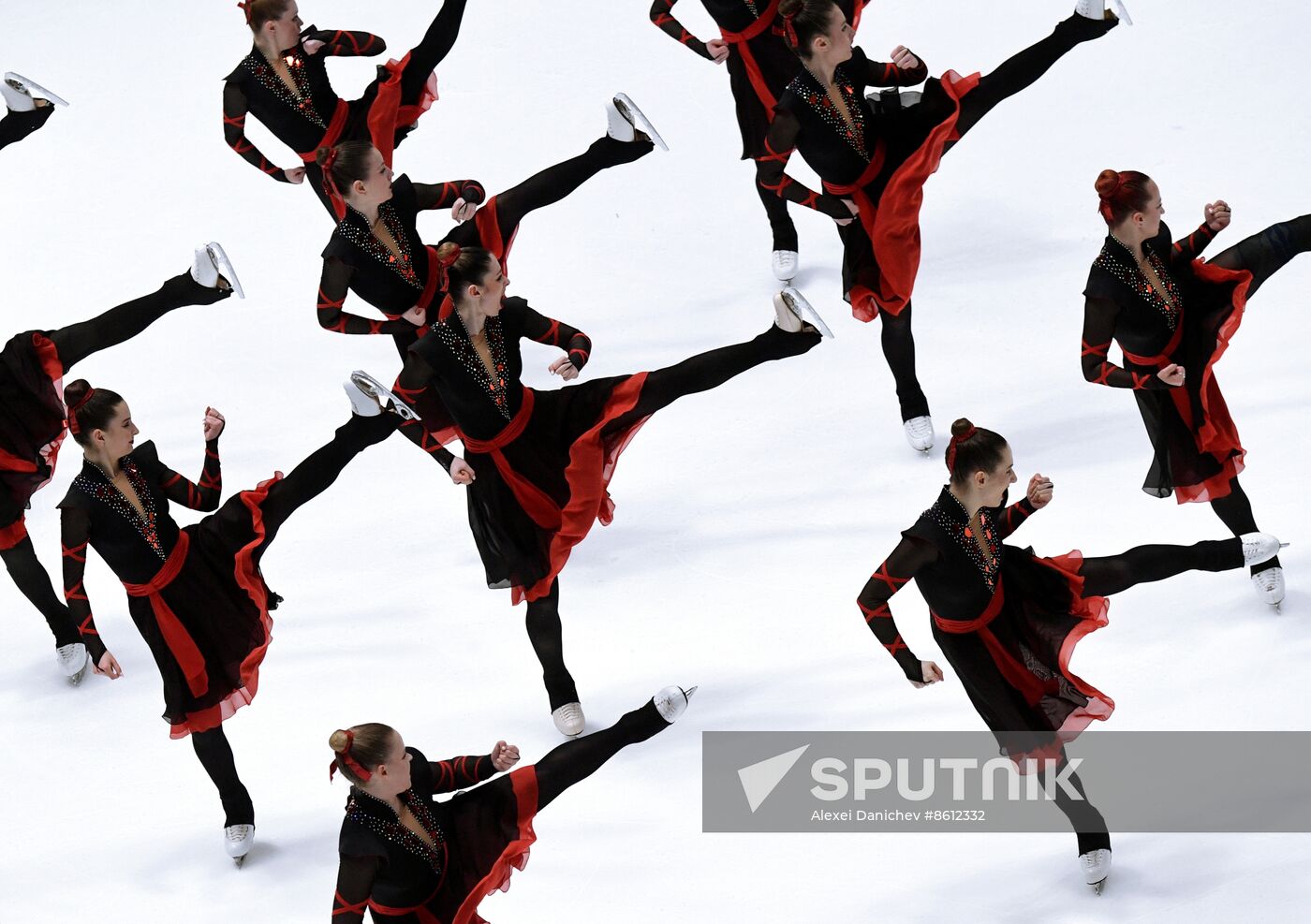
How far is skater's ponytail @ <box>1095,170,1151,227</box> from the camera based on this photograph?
475cm

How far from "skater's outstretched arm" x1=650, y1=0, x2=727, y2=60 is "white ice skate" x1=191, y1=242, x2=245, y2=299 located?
1.85m

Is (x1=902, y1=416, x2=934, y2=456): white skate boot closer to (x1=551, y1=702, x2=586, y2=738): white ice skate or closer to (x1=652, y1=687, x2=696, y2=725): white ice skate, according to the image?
(x1=551, y1=702, x2=586, y2=738): white ice skate

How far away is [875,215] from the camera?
5617 millimetres

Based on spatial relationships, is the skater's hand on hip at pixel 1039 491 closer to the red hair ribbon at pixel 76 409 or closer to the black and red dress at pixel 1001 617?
the black and red dress at pixel 1001 617

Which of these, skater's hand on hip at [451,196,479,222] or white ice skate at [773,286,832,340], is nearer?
white ice skate at [773,286,832,340]

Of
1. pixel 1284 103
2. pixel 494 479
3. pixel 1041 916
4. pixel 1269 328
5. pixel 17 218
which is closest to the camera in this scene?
pixel 1041 916

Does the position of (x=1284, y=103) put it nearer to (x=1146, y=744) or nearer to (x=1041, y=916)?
(x=1146, y=744)

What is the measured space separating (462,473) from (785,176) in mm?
1463

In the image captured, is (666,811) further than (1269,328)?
No

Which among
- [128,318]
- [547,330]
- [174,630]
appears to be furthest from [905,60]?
[174,630]

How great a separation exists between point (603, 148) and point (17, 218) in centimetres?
324

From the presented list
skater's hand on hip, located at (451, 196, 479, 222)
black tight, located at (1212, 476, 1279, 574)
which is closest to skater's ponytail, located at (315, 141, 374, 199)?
skater's hand on hip, located at (451, 196, 479, 222)

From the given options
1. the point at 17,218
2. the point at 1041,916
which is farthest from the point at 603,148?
the point at 17,218

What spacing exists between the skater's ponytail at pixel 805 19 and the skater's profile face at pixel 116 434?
83.0 inches
